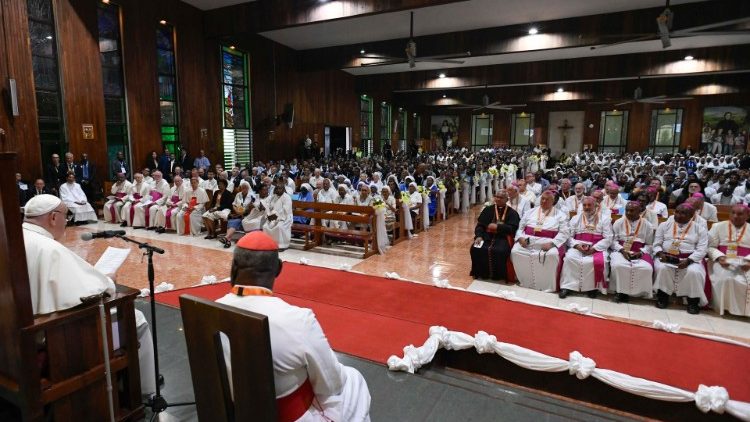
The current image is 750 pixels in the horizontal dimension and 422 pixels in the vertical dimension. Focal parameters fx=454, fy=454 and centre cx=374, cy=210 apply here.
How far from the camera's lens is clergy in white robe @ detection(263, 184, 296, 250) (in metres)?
8.20

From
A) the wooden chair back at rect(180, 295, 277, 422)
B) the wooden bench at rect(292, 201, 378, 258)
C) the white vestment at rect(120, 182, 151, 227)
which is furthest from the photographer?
the white vestment at rect(120, 182, 151, 227)

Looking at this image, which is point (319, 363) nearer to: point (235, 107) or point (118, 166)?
point (118, 166)

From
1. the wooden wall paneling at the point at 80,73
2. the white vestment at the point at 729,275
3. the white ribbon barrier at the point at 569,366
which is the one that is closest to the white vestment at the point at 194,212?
the wooden wall paneling at the point at 80,73

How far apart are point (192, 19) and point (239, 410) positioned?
1405 centimetres

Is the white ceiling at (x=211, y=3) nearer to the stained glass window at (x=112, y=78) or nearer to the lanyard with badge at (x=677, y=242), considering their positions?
the stained glass window at (x=112, y=78)

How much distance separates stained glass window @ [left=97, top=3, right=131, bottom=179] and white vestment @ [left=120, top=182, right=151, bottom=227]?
1.61 meters

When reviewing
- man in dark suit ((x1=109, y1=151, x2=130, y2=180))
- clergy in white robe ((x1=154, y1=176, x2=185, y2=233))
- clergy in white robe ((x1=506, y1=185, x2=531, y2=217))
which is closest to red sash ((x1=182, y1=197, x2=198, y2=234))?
clergy in white robe ((x1=154, y1=176, x2=185, y2=233))

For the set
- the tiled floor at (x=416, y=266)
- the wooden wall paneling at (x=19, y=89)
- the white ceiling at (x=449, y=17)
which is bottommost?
the tiled floor at (x=416, y=266)

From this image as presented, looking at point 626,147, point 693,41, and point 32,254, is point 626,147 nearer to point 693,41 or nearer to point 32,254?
point 693,41

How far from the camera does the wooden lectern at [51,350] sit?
2090mm

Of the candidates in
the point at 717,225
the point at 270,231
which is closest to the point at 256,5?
the point at 270,231

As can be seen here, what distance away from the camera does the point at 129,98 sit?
11938 mm

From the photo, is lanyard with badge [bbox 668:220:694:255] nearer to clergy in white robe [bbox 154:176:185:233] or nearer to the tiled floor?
the tiled floor

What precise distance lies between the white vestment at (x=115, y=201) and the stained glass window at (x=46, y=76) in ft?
5.33
